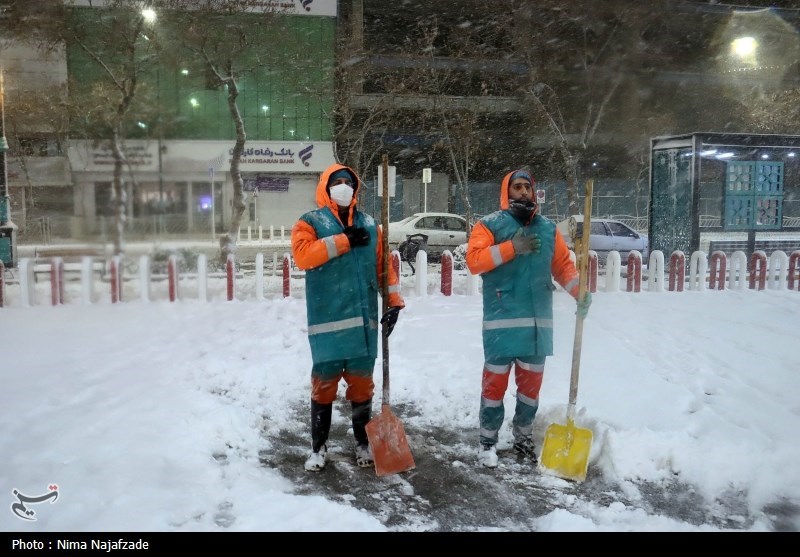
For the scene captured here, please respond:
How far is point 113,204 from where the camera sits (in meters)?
4.14

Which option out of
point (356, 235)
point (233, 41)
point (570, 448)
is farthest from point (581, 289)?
point (233, 41)

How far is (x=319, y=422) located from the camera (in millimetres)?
4328

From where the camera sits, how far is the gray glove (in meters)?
4.23

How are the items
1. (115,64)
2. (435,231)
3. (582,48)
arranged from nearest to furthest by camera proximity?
(115,64) → (435,231) → (582,48)

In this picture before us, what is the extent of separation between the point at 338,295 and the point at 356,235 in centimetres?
40

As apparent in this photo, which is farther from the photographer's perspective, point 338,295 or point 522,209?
point 522,209

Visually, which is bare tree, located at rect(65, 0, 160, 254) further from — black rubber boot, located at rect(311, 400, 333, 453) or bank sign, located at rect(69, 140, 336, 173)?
black rubber boot, located at rect(311, 400, 333, 453)

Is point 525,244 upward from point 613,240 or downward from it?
upward

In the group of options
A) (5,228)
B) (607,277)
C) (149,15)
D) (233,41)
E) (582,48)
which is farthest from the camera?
(582,48)

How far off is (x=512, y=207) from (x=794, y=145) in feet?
39.3

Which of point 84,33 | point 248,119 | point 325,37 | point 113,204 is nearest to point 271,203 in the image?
point 248,119

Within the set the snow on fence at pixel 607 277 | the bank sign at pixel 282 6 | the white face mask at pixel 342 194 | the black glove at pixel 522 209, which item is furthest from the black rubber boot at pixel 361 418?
the bank sign at pixel 282 6

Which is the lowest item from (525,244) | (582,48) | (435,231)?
(435,231)

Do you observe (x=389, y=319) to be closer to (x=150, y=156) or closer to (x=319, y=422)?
(x=319, y=422)
